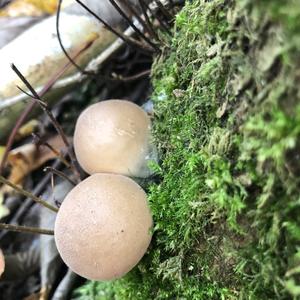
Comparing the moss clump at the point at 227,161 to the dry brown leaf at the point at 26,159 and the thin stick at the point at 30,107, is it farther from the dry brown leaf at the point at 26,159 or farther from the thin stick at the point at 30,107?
the dry brown leaf at the point at 26,159

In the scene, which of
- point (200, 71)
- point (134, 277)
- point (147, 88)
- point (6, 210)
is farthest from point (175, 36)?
point (6, 210)

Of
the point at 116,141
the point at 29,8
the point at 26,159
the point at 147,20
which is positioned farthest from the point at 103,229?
the point at 29,8

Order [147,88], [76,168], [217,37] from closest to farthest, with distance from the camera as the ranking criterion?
[217,37] → [76,168] → [147,88]

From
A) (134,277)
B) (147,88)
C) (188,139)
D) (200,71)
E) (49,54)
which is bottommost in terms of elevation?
(134,277)

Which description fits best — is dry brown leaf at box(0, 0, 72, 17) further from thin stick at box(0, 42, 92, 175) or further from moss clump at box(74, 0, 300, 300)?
moss clump at box(74, 0, 300, 300)

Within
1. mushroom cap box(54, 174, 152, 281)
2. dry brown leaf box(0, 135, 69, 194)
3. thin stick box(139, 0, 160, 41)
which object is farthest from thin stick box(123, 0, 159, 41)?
dry brown leaf box(0, 135, 69, 194)

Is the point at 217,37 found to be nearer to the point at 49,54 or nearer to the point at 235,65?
the point at 235,65
